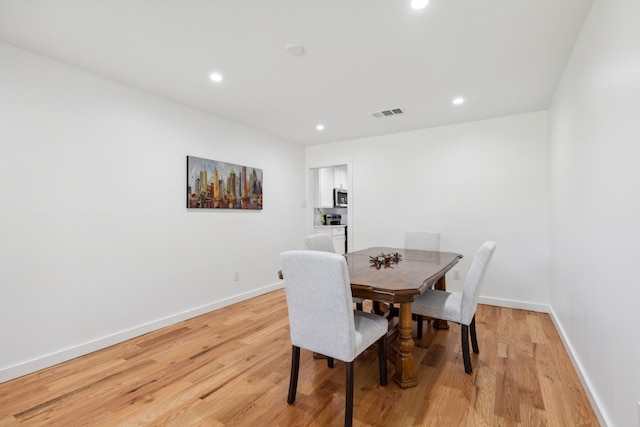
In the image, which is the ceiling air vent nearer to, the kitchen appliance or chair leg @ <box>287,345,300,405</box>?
chair leg @ <box>287,345,300,405</box>

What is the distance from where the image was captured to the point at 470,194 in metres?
3.84

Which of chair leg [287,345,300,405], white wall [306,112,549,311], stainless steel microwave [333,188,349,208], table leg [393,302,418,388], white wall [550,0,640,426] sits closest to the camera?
white wall [550,0,640,426]

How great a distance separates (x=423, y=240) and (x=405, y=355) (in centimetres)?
186

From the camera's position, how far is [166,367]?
7.41ft

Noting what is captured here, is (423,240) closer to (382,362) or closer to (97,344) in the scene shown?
(382,362)

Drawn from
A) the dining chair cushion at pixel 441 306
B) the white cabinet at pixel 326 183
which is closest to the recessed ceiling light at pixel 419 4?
the dining chair cushion at pixel 441 306

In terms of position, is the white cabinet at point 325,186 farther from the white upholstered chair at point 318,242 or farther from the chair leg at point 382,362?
the chair leg at point 382,362

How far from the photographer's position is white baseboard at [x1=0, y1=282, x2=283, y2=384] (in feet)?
6.98

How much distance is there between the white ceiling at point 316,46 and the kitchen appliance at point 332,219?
321 cm

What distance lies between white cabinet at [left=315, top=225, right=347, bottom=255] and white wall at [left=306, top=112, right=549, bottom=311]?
72 centimetres

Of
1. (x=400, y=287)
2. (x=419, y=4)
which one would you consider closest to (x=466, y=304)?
(x=400, y=287)

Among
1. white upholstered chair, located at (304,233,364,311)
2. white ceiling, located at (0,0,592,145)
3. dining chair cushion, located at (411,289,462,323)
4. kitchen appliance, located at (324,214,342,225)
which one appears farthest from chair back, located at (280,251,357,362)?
kitchen appliance, located at (324,214,342,225)

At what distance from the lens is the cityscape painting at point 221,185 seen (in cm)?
336

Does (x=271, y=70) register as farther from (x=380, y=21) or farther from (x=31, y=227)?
(x=31, y=227)
